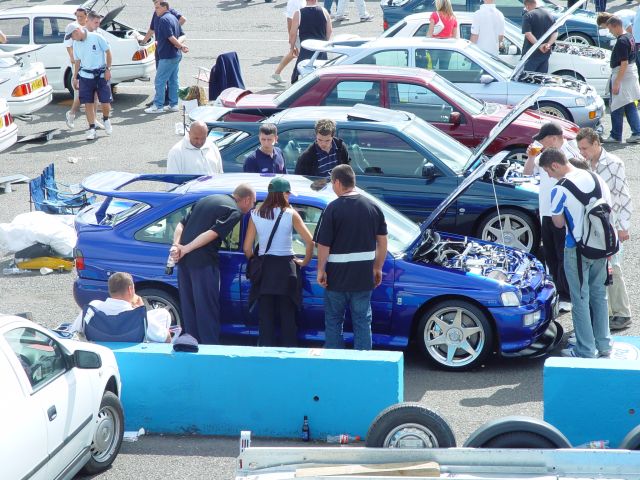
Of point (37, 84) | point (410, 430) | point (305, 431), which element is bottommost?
point (305, 431)

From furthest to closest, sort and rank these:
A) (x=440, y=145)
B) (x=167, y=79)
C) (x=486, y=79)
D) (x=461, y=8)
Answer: (x=461, y=8), (x=167, y=79), (x=486, y=79), (x=440, y=145)

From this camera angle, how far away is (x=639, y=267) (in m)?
11.3

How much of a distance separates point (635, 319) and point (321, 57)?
10266mm

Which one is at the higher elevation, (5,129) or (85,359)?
(5,129)

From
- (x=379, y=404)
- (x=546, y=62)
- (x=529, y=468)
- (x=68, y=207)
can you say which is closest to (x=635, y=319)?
(x=379, y=404)

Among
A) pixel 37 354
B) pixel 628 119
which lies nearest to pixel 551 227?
pixel 37 354

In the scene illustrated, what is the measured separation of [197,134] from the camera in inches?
420

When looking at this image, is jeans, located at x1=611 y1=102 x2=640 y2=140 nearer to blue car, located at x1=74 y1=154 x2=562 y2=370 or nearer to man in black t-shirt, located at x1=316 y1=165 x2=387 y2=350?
blue car, located at x1=74 y1=154 x2=562 y2=370

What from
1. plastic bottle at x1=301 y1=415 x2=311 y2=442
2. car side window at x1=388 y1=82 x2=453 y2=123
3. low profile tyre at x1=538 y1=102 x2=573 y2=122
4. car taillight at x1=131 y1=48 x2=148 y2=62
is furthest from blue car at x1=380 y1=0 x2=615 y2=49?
plastic bottle at x1=301 y1=415 x2=311 y2=442

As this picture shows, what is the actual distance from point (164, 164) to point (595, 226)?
848 centimetres

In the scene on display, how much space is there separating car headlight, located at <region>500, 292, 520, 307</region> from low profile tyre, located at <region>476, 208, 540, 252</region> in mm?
2476

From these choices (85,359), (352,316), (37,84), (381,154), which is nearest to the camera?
(85,359)

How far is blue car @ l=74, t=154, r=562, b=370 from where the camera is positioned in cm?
873

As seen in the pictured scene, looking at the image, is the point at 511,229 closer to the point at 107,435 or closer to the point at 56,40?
the point at 107,435
